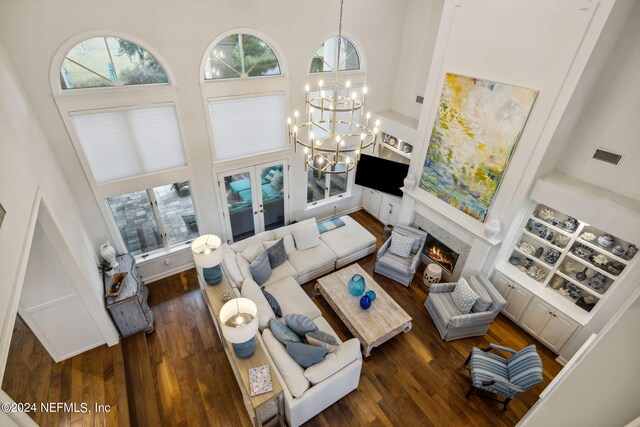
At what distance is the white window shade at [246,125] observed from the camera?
17.9 ft

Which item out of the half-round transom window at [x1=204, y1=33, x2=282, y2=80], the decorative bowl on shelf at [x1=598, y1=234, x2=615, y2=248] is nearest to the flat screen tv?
the half-round transom window at [x1=204, y1=33, x2=282, y2=80]

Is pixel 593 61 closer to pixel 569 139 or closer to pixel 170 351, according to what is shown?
pixel 569 139

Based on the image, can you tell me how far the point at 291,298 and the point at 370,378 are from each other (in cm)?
167

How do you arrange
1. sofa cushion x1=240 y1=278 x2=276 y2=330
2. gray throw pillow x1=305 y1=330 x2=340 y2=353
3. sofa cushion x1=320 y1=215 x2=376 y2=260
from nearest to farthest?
gray throw pillow x1=305 y1=330 x2=340 y2=353 → sofa cushion x1=240 y1=278 x2=276 y2=330 → sofa cushion x1=320 y1=215 x2=376 y2=260

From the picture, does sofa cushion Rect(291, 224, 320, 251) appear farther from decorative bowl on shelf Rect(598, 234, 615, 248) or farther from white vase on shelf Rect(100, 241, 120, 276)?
decorative bowl on shelf Rect(598, 234, 615, 248)

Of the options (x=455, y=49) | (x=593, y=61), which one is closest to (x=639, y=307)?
(x=593, y=61)

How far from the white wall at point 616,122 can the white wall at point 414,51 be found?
9.52ft

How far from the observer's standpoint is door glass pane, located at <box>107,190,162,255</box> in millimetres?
5410

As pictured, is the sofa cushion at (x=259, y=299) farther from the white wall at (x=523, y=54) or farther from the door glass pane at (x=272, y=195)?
the white wall at (x=523, y=54)

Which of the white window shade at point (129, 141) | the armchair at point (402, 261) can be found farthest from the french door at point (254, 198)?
the armchair at point (402, 261)

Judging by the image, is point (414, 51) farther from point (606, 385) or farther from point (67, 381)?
point (67, 381)

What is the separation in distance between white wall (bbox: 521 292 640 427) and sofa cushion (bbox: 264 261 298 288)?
507cm

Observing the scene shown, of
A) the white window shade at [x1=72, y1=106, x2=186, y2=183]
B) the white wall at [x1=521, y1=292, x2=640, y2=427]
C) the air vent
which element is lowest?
the white window shade at [x1=72, y1=106, x2=186, y2=183]

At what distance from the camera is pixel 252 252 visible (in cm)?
579
